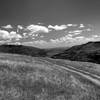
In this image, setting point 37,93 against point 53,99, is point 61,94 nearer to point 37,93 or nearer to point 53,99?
point 53,99

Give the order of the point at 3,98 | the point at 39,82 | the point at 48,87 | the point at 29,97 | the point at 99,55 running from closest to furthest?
the point at 3,98, the point at 29,97, the point at 48,87, the point at 39,82, the point at 99,55

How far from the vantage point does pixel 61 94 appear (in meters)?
10.0

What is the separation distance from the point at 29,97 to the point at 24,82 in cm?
277

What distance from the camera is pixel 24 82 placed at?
11539 millimetres

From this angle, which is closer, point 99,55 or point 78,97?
point 78,97

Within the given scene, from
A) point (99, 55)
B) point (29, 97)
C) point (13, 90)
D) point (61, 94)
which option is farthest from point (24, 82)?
point (99, 55)

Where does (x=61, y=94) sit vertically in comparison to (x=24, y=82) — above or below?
below

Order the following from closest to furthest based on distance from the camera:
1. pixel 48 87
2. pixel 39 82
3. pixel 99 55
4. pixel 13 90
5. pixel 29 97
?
pixel 29 97
pixel 13 90
pixel 48 87
pixel 39 82
pixel 99 55

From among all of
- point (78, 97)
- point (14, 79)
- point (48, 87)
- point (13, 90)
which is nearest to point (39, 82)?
point (48, 87)

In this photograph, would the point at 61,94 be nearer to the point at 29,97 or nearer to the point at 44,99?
the point at 44,99

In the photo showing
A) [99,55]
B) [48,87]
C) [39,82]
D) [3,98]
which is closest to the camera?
[3,98]

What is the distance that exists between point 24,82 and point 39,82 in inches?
56.5

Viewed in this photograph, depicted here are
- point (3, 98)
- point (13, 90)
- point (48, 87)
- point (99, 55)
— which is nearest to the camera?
point (3, 98)

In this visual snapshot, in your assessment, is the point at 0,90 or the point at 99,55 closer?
the point at 0,90
